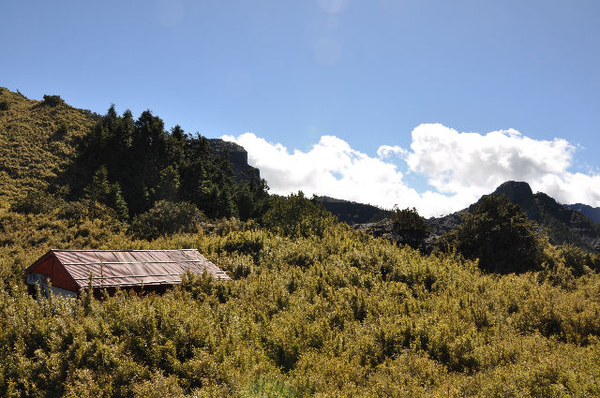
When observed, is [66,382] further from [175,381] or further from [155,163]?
[155,163]

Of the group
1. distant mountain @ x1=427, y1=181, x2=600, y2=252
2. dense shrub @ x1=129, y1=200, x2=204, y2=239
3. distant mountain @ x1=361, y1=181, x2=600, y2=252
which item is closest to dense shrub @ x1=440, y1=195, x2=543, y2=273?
dense shrub @ x1=129, y1=200, x2=204, y2=239

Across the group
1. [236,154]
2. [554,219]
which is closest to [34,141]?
[236,154]

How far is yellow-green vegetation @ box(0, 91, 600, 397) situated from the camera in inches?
332

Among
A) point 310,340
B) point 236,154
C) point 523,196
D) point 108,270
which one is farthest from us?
point 236,154

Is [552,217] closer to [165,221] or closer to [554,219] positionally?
[554,219]

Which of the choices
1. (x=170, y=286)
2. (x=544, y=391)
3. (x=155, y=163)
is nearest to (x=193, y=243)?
(x=170, y=286)

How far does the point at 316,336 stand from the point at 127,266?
35.9ft

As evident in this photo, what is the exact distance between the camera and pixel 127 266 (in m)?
17.6

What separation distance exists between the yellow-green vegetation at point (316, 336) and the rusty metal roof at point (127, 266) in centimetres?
130

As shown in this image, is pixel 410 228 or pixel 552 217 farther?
pixel 552 217

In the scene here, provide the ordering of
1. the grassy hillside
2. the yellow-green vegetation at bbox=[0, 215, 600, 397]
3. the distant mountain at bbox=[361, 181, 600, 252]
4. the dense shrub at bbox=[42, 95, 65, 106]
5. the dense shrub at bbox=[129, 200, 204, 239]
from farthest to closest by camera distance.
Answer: the distant mountain at bbox=[361, 181, 600, 252] < the dense shrub at bbox=[42, 95, 65, 106] < the grassy hillside < the dense shrub at bbox=[129, 200, 204, 239] < the yellow-green vegetation at bbox=[0, 215, 600, 397]

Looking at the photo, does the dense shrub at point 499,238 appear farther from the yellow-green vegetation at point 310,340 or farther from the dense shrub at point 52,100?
the dense shrub at point 52,100

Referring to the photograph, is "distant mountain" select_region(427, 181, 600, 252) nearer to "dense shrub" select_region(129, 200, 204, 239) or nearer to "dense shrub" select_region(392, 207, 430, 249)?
"dense shrub" select_region(392, 207, 430, 249)

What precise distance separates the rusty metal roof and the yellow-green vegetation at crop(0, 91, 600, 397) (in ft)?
4.28
